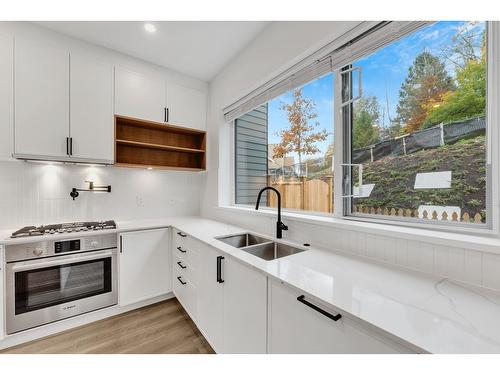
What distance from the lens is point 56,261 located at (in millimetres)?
1808

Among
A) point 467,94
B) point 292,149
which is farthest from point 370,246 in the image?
point 292,149

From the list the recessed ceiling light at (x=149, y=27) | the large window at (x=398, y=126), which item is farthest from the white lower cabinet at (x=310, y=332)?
the recessed ceiling light at (x=149, y=27)

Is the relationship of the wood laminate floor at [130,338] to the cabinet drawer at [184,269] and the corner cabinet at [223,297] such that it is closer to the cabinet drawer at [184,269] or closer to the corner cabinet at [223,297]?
the corner cabinet at [223,297]

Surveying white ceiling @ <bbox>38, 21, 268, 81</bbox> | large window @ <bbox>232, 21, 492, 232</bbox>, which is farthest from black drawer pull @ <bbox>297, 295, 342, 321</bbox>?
white ceiling @ <bbox>38, 21, 268, 81</bbox>

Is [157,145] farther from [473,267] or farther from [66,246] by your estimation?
[473,267]

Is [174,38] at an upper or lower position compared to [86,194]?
upper

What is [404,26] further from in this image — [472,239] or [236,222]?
[236,222]

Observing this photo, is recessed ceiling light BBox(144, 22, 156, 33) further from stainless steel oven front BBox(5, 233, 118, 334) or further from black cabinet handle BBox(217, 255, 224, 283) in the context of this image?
black cabinet handle BBox(217, 255, 224, 283)

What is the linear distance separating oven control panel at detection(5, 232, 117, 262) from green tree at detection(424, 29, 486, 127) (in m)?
2.67

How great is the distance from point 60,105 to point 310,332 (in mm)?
2668

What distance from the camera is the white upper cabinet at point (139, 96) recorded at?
2285mm

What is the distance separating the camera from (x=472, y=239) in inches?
36.5

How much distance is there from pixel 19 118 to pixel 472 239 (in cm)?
318
